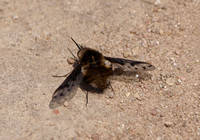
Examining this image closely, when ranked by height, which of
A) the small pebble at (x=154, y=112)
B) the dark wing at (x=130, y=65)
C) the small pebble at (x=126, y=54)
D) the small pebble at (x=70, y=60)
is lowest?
the small pebble at (x=154, y=112)

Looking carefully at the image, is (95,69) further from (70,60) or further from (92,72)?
(70,60)

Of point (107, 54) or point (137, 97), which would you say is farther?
point (107, 54)

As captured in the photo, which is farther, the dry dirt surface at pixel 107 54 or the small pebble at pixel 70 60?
the small pebble at pixel 70 60

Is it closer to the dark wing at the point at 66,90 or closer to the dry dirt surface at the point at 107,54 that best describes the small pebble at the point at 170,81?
the dry dirt surface at the point at 107,54

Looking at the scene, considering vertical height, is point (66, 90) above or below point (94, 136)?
above

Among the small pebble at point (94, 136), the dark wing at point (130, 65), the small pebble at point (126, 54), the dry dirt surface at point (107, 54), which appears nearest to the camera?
the small pebble at point (94, 136)

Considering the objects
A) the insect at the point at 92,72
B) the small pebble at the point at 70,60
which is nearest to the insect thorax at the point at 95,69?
the insect at the point at 92,72

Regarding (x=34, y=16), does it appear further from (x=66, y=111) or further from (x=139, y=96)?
(x=139, y=96)

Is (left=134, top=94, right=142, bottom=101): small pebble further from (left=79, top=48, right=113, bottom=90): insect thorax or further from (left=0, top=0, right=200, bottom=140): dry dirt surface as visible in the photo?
(left=79, top=48, right=113, bottom=90): insect thorax

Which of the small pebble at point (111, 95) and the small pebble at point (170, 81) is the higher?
the small pebble at point (170, 81)

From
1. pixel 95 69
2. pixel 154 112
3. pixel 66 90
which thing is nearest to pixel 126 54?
pixel 95 69
